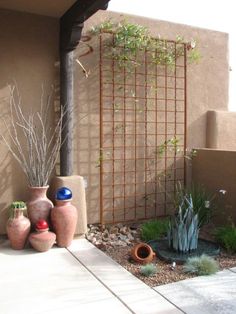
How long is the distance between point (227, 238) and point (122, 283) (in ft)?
5.21

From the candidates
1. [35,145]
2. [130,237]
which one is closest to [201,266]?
[130,237]

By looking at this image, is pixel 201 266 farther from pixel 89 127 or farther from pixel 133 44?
pixel 133 44

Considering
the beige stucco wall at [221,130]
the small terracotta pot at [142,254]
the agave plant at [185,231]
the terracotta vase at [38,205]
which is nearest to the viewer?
the small terracotta pot at [142,254]

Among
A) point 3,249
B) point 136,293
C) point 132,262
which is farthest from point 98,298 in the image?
point 3,249

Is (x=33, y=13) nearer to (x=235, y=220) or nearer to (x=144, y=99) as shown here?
(x=144, y=99)

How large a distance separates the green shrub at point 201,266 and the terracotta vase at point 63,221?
1352 millimetres

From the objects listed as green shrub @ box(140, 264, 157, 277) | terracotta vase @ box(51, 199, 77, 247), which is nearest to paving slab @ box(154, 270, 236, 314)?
green shrub @ box(140, 264, 157, 277)

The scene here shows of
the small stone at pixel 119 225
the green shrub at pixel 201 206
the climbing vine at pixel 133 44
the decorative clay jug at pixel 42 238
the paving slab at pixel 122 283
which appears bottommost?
the paving slab at pixel 122 283

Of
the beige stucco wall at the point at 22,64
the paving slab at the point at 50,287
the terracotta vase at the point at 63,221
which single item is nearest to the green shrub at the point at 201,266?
the paving slab at the point at 50,287

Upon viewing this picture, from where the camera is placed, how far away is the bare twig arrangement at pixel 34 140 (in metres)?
4.27

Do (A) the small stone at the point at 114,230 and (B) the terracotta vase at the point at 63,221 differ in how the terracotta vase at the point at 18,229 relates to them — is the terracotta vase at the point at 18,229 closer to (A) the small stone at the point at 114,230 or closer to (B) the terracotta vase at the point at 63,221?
(B) the terracotta vase at the point at 63,221

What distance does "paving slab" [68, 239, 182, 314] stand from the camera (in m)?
2.71

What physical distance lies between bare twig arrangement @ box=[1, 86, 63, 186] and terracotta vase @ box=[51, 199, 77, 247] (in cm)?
38

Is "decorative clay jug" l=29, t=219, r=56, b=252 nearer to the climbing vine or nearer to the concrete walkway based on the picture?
the concrete walkway
